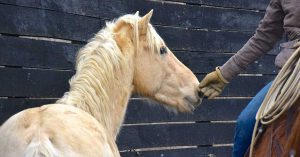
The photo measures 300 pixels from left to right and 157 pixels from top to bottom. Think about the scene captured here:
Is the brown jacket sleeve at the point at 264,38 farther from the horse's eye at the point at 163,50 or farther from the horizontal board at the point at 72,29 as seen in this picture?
the horizontal board at the point at 72,29

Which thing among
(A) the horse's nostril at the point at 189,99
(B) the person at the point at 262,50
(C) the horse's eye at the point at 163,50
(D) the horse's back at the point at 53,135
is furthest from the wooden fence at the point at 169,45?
(D) the horse's back at the point at 53,135

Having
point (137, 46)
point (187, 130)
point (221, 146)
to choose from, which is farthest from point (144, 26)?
point (221, 146)

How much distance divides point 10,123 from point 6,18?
169cm

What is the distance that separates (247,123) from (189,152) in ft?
9.42

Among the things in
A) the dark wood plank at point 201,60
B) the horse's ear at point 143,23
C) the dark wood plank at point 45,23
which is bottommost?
the dark wood plank at point 201,60

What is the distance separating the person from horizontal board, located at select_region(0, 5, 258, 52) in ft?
4.88

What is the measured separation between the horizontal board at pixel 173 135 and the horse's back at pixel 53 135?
237cm

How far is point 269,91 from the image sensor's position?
9.12 feet

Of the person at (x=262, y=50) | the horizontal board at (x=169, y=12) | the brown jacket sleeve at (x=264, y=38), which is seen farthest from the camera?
the horizontal board at (x=169, y=12)

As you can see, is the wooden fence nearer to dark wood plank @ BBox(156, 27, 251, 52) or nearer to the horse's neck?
dark wood plank @ BBox(156, 27, 251, 52)

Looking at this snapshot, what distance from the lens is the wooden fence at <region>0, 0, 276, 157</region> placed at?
434 cm

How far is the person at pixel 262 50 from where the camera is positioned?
287cm

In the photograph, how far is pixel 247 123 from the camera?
2.96 m

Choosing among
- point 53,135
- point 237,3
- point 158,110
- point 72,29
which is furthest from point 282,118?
point 237,3
